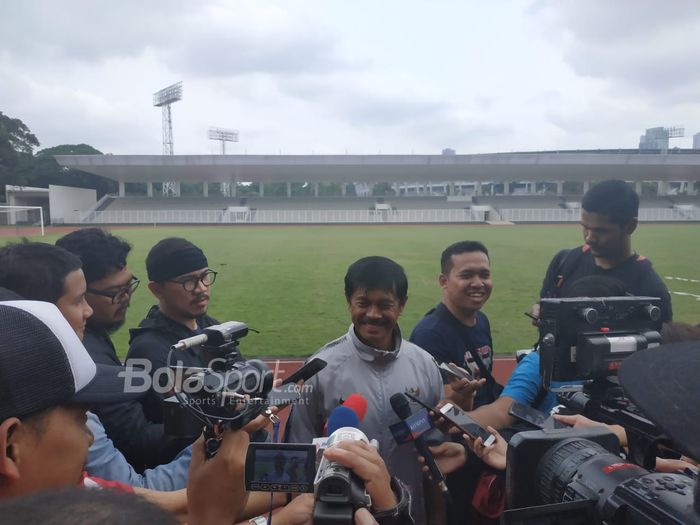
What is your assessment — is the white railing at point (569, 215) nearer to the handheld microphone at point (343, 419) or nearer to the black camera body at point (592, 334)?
the black camera body at point (592, 334)

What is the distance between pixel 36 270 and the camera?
1832mm

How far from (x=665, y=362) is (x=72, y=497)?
2.59 ft

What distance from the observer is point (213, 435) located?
101cm

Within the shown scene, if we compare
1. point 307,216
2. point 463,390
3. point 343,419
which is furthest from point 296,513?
point 307,216

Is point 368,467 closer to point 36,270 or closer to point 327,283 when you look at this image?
point 36,270

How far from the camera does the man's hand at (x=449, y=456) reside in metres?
1.62

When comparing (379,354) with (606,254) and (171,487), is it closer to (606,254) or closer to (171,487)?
(171,487)

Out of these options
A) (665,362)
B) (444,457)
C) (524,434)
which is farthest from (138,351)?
(665,362)

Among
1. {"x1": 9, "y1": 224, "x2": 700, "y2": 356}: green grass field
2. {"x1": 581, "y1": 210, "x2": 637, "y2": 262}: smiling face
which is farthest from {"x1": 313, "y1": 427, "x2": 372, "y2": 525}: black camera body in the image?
{"x1": 9, "y1": 224, "x2": 700, "y2": 356}: green grass field

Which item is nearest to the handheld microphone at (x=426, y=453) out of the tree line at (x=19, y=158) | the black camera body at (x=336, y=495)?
the black camera body at (x=336, y=495)

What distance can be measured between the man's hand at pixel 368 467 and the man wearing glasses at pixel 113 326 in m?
1.02

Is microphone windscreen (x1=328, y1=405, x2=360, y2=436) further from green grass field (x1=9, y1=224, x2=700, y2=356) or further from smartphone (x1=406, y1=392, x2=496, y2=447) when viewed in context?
green grass field (x1=9, y1=224, x2=700, y2=356)

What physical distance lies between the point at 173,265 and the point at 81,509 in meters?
2.01

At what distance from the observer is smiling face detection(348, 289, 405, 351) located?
6.71 feet
